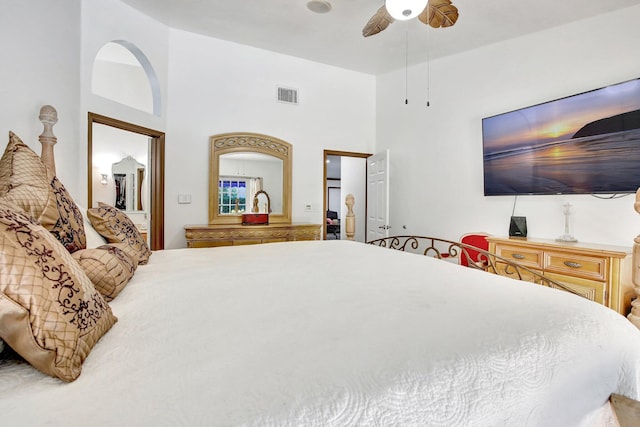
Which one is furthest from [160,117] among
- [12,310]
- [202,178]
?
[12,310]

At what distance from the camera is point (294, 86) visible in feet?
14.5

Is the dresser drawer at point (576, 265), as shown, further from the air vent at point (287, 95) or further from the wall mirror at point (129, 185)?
the wall mirror at point (129, 185)

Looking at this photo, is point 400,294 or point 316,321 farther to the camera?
point 400,294

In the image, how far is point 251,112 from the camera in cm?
416

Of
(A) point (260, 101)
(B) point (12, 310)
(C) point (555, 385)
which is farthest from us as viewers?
(A) point (260, 101)

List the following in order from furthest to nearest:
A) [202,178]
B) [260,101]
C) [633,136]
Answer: [260,101] → [202,178] → [633,136]

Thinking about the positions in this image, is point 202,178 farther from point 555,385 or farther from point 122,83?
point 555,385

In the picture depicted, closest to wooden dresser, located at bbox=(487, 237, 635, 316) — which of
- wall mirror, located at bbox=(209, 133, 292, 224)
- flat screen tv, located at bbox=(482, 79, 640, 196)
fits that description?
flat screen tv, located at bbox=(482, 79, 640, 196)

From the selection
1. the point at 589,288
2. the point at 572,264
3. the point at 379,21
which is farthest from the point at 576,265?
the point at 379,21

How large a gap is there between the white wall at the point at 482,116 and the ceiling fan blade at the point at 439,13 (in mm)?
1379

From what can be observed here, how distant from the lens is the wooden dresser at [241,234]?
11.7 ft

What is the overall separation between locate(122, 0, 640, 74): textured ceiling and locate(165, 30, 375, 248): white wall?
0.25m

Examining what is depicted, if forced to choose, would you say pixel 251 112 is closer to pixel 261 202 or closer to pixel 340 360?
pixel 261 202

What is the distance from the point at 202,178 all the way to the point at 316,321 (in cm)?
345
